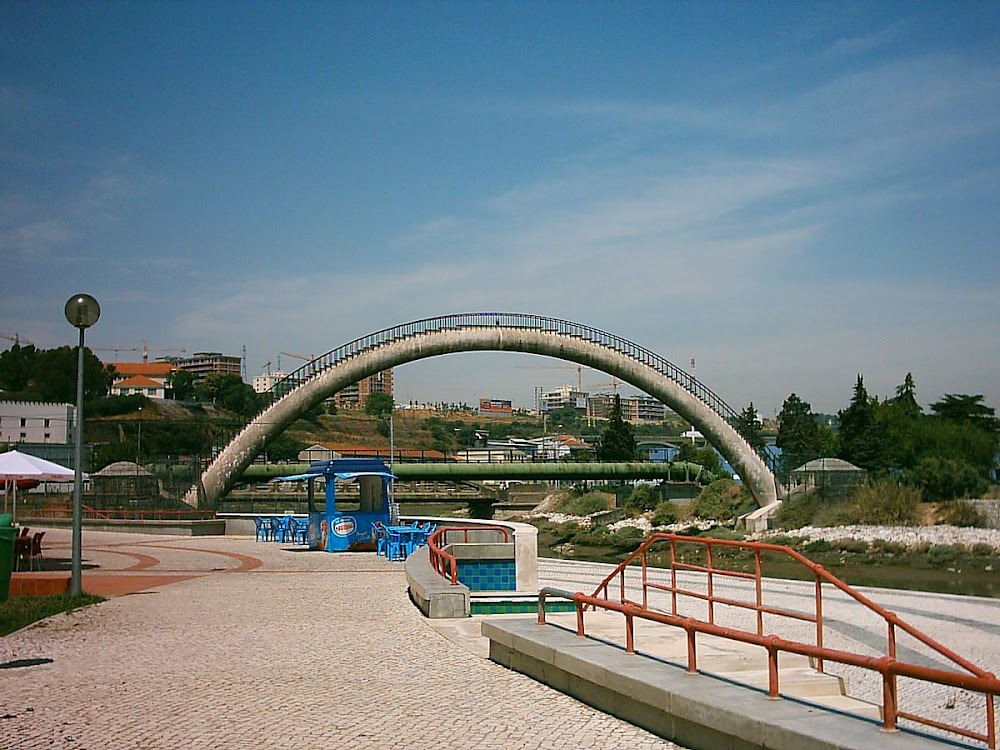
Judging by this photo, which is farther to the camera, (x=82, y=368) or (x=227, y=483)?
(x=227, y=483)

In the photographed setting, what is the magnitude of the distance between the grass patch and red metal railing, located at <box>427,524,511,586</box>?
15.5 ft

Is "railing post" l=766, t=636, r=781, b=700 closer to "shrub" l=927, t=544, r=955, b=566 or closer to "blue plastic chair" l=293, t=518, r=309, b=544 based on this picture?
"blue plastic chair" l=293, t=518, r=309, b=544

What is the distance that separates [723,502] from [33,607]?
50390 mm

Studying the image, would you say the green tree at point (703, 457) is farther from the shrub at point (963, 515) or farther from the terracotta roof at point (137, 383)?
the terracotta roof at point (137, 383)

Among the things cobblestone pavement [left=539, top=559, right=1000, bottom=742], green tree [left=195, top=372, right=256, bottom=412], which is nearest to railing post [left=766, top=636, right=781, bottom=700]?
cobblestone pavement [left=539, top=559, right=1000, bottom=742]

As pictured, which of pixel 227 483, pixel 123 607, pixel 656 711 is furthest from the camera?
pixel 227 483

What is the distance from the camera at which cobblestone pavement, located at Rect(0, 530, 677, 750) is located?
7.18 metres

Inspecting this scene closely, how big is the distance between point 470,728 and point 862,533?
39.7m

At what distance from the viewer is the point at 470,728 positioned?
7.36 meters

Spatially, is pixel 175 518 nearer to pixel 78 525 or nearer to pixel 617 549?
pixel 617 549

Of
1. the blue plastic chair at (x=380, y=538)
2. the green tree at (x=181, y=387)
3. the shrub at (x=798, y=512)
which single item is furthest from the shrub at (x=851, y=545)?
the green tree at (x=181, y=387)

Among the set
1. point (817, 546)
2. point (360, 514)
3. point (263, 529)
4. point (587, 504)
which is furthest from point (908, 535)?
point (587, 504)

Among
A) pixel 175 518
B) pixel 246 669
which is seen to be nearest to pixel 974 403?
pixel 175 518

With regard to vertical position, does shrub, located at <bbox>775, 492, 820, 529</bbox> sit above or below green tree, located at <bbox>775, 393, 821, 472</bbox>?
below
